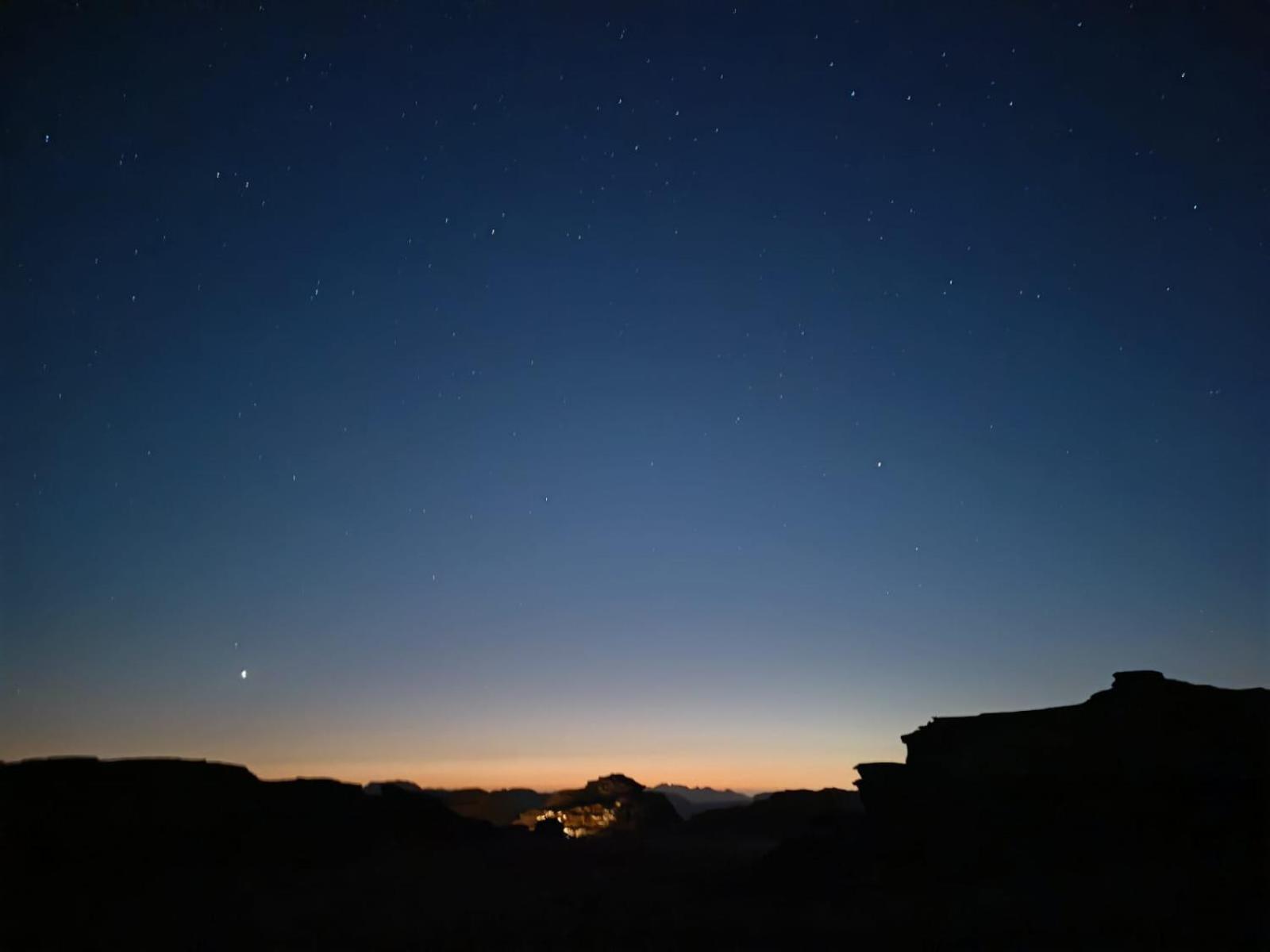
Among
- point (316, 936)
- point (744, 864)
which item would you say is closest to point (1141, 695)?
point (744, 864)

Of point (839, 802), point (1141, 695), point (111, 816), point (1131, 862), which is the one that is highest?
point (1141, 695)

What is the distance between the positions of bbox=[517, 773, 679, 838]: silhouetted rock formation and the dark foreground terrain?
26855 mm

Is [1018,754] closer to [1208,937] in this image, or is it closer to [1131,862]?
[1131,862]

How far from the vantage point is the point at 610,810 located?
64.4 m

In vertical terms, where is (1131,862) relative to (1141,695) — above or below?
below

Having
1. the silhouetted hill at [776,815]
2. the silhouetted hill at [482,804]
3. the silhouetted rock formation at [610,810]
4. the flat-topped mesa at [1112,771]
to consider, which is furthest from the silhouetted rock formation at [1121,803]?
the silhouetted hill at [482,804]

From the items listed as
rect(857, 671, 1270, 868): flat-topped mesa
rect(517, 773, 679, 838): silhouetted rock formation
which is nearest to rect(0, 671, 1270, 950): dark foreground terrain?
rect(857, 671, 1270, 868): flat-topped mesa

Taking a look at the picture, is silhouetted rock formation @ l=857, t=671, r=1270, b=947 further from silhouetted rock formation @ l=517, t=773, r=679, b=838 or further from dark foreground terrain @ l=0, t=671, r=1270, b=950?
silhouetted rock formation @ l=517, t=773, r=679, b=838

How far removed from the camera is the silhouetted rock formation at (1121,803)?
782 inches

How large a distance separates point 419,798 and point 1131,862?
38692 millimetres

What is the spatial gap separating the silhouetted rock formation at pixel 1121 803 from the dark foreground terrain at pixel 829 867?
2.4 inches

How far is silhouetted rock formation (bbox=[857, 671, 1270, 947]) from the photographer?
1986cm

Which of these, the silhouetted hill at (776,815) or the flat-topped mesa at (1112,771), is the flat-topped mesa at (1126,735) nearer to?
the flat-topped mesa at (1112,771)

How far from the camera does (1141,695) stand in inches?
979
